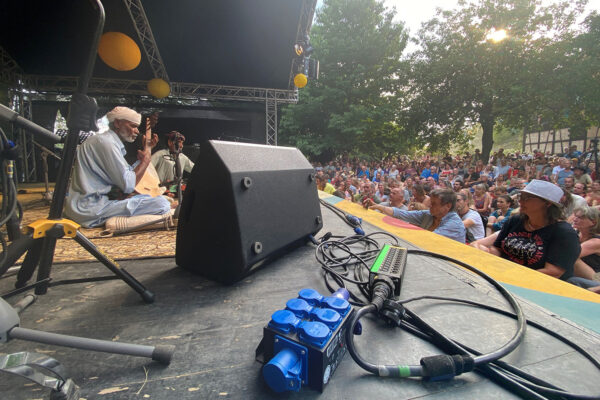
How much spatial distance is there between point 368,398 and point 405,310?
0.33 meters

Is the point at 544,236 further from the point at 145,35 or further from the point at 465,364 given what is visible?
the point at 145,35

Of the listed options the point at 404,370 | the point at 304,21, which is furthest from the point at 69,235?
the point at 304,21

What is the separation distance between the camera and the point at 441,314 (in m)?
0.89

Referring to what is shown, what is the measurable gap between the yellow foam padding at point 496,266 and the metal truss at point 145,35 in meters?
5.57

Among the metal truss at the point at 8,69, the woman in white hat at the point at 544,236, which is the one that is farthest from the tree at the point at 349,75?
the woman in white hat at the point at 544,236

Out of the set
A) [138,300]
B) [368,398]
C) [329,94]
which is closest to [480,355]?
[368,398]

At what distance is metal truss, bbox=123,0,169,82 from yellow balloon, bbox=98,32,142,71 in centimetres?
84

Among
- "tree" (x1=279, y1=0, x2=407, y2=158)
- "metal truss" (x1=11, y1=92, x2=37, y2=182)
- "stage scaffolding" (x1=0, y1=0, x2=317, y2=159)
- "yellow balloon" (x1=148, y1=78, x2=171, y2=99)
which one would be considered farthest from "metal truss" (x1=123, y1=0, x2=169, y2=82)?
"tree" (x1=279, y1=0, x2=407, y2=158)

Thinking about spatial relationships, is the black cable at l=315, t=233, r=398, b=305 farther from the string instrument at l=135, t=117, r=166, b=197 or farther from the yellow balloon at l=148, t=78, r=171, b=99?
the yellow balloon at l=148, t=78, r=171, b=99

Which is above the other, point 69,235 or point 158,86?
point 158,86

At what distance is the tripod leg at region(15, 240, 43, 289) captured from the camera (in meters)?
0.97

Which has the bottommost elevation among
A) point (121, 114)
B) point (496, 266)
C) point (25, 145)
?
point (496, 266)

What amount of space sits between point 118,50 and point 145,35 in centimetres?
156

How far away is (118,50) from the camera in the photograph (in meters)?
4.20
